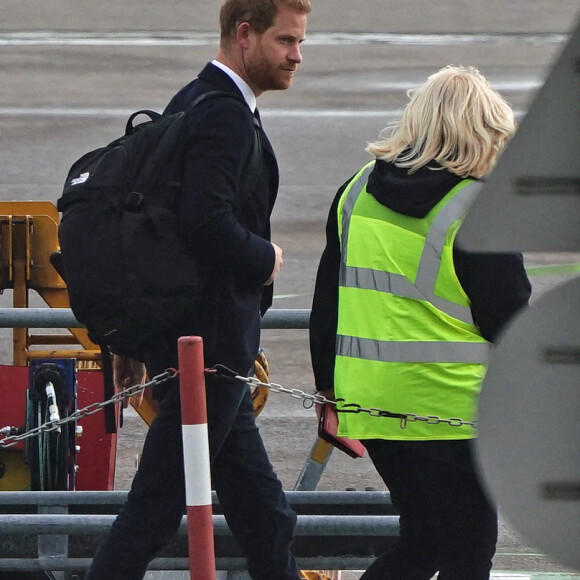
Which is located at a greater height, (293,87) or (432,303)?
(293,87)

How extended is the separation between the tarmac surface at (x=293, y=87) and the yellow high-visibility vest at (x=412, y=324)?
6.67 ft

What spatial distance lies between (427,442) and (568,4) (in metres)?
21.2

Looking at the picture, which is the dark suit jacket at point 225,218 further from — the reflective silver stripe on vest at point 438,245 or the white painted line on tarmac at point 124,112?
the white painted line on tarmac at point 124,112

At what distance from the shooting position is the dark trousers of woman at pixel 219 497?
4098 millimetres

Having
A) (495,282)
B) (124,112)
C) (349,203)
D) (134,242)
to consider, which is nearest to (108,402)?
(134,242)

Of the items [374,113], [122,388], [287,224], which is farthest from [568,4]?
[122,388]

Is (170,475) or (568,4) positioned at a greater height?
(568,4)

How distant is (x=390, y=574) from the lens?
166 inches

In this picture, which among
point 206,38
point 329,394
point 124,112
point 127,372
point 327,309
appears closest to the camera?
point 327,309

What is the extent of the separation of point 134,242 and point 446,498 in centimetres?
116

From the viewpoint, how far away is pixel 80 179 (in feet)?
13.3

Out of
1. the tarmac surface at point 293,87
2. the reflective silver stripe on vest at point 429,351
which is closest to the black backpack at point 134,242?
the reflective silver stripe on vest at point 429,351

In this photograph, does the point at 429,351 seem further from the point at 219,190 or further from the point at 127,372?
the point at 127,372

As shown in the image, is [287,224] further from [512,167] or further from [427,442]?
[512,167]
